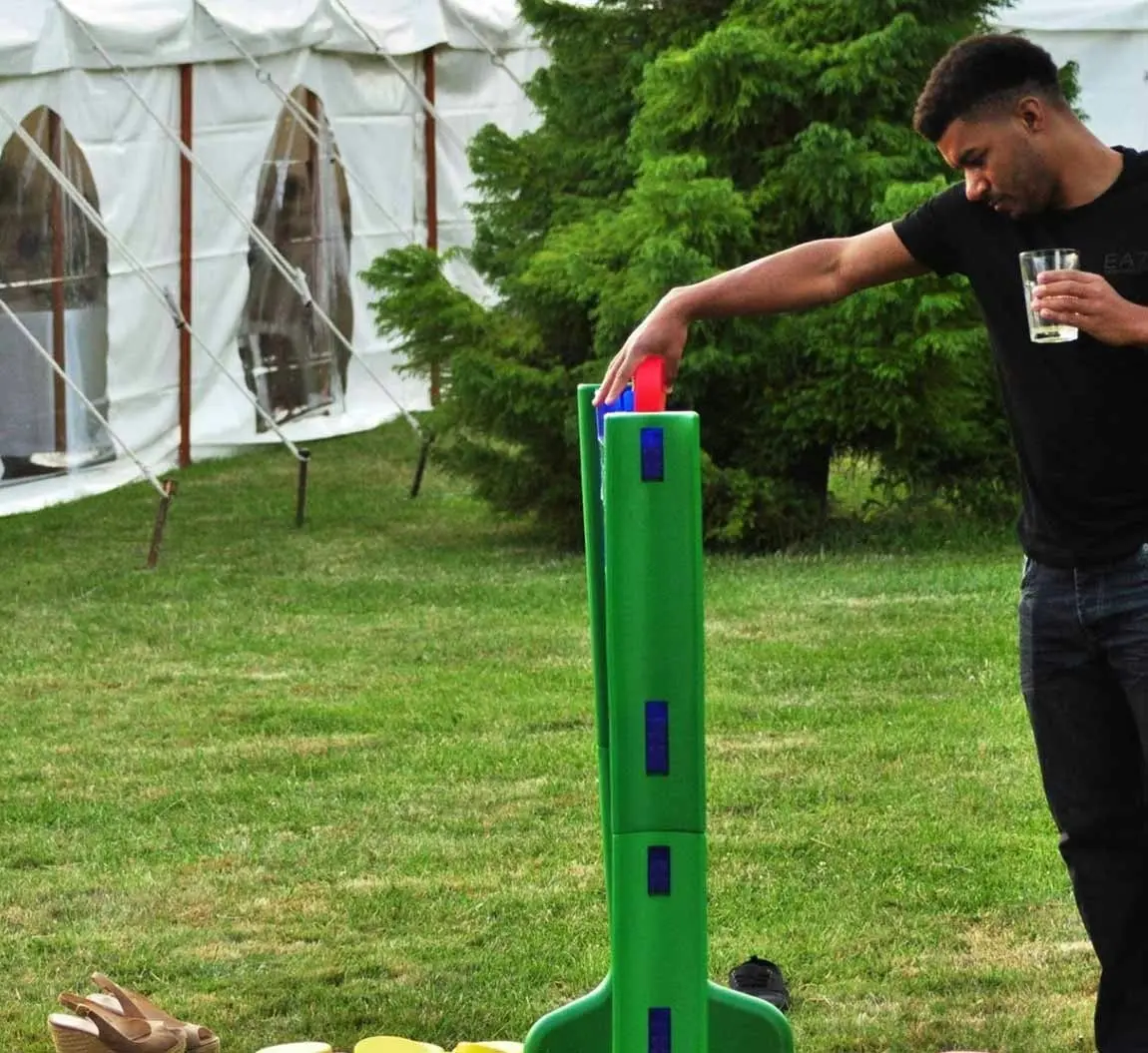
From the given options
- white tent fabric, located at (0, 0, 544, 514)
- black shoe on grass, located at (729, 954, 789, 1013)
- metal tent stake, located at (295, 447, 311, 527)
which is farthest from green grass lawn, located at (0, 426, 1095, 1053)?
white tent fabric, located at (0, 0, 544, 514)

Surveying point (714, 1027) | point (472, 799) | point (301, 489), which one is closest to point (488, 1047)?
point (714, 1027)

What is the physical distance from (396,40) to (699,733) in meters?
14.1

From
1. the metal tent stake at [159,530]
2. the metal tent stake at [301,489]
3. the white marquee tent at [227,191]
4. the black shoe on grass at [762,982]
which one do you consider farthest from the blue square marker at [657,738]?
the white marquee tent at [227,191]

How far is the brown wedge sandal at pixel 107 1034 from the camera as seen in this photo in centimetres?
442

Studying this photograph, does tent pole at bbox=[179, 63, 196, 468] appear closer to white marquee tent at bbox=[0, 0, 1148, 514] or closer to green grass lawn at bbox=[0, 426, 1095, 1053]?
white marquee tent at bbox=[0, 0, 1148, 514]

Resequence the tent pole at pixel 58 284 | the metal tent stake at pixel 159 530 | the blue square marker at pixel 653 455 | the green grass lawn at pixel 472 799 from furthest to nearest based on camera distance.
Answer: the tent pole at pixel 58 284 < the metal tent stake at pixel 159 530 < the green grass lawn at pixel 472 799 < the blue square marker at pixel 653 455

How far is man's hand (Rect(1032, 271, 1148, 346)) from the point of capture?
3439 millimetres

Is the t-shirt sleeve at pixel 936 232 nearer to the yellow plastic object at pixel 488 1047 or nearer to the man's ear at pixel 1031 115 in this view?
the man's ear at pixel 1031 115

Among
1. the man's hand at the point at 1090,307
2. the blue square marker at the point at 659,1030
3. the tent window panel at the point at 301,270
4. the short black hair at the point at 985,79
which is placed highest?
the tent window panel at the point at 301,270

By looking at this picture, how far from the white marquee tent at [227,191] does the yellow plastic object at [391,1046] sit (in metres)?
8.27

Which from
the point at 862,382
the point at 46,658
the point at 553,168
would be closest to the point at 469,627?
the point at 46,658

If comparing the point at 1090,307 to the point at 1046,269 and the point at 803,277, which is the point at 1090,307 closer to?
the point at 1046,269

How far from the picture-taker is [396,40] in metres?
16.7

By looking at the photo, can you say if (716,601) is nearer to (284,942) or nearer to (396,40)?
(284,942)
